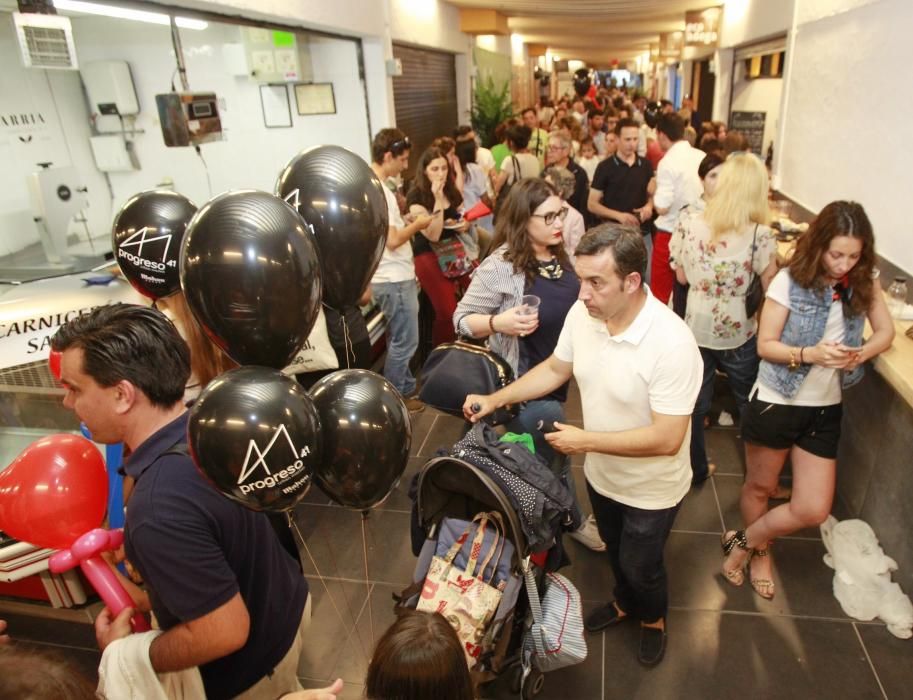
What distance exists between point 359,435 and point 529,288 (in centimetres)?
127

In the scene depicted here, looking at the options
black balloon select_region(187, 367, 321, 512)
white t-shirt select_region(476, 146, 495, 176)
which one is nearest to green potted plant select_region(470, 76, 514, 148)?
white t-shirt select_region(476, 146, 495, 176)

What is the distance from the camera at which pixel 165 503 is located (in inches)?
47.8

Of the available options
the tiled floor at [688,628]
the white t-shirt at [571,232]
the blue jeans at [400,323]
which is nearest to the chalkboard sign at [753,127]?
the white t-shirt at [571,232]

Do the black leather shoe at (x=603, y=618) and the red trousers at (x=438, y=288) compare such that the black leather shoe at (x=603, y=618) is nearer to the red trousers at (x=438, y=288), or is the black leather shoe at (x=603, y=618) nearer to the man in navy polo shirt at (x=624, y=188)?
the red trousers at (x=438, y=288)

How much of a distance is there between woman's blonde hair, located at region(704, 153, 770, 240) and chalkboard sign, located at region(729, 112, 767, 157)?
548 centimetres

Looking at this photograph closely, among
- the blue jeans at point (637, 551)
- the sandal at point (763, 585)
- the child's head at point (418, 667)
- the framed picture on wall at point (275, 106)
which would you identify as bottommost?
the sandal at point (763, 585)

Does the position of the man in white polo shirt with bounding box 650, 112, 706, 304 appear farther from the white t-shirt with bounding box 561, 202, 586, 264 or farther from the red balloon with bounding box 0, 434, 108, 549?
the red balloon with bounding box 0, 434, 108, 549

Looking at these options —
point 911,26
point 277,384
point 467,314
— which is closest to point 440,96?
point 911,26

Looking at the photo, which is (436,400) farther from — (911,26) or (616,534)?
(911,26)

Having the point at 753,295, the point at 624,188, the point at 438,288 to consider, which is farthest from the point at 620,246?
the point at 624,188

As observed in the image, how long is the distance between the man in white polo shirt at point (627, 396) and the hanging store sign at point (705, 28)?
8.33 m

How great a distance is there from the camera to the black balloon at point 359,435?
1390 millimetres

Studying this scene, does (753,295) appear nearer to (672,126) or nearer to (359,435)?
(359,435)

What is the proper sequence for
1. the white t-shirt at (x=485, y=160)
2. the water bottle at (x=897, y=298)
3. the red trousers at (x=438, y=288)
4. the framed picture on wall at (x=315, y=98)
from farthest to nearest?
the white t-shirt at (x=485, y=160) < the framed picture on wall at (x=315, y=98) < the red trousers at (x=438, y=288) < the water bottle at (x=897, y=298)
